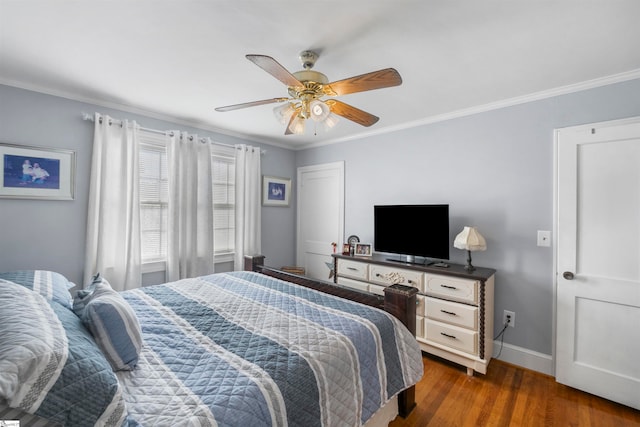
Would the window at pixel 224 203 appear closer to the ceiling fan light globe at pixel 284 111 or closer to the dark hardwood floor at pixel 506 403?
the ceiling fan light globe at pixel 284 111

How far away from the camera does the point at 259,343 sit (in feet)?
4.24

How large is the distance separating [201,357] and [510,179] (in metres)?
2.84

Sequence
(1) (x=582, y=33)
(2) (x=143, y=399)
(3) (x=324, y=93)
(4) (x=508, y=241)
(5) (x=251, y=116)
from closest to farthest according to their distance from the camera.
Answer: (2) (x=143, y=399) < (1) (x=582, y=33) < (3) (x=324, y=93) < (4) (x=508, y=241) < (5) (x=251, y=116)

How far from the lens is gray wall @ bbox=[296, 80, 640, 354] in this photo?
2.38 metres

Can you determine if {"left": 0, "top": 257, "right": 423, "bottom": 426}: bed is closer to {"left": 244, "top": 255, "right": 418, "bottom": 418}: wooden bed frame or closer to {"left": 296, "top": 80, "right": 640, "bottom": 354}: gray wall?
{"left": 244, "top": 255, "right": 418, "bottom": 418}: wooden bed frame

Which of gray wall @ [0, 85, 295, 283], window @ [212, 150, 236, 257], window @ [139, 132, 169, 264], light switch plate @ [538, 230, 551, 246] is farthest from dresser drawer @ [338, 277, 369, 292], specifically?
gray wall @ [0, 85, 295, 283]

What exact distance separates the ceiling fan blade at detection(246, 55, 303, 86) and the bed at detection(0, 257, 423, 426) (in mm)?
1318

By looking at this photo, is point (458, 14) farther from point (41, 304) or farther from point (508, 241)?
point (41, 304)

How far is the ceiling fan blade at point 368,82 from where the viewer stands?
1479 mm

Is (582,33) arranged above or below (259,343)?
above

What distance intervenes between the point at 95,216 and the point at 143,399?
234 cm

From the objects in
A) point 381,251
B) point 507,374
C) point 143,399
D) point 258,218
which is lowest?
point 507,374

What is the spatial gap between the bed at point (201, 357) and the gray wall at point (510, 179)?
147 centimetres

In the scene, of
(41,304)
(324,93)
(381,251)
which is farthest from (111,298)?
(381,251)
